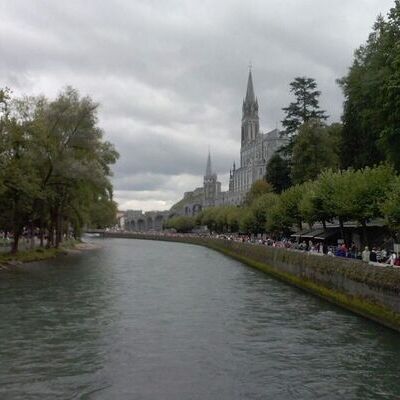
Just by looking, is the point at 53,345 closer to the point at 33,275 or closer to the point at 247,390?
the point at 247,390

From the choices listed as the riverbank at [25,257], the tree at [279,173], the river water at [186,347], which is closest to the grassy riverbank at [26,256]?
the riverbank at [25,257]

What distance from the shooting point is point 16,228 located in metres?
54.2

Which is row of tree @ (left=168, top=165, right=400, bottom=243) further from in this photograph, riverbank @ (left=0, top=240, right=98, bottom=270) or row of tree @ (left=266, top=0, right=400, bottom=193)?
riverbank @ (left=0, top=240, right=98, bottom=270)

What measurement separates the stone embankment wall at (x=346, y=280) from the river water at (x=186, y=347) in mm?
695

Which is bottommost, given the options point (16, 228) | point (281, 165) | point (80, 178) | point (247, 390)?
point (247, 390)

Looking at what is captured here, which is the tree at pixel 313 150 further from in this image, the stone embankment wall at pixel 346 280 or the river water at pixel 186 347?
the river water at pixel 186 347

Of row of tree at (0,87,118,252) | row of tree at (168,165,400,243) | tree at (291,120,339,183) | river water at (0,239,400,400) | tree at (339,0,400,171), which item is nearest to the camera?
river water at (0,239,400,400)

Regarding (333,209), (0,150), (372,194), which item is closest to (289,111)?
(333,209)

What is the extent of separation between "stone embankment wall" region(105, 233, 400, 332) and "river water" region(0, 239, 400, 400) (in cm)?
70

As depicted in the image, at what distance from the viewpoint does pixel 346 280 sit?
99.3 ft

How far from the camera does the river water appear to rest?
15719mm

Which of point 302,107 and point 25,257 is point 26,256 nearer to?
point 25,257

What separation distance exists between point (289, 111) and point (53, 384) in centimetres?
6521

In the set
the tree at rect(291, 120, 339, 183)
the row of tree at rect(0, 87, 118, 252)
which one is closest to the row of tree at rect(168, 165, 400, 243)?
the tree at rect(291, 120, 339, 183)
